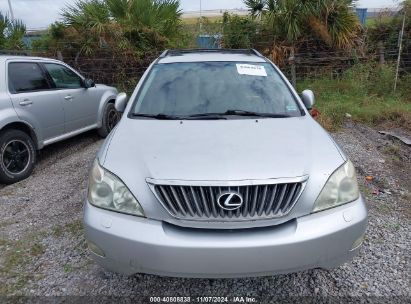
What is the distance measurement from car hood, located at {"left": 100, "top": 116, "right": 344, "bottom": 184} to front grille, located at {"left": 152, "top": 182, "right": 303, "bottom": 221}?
7cm

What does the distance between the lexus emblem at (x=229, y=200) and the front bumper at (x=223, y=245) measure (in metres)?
0.15

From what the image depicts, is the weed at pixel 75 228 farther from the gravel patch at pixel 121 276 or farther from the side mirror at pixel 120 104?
the side mirror at pixel 120 104

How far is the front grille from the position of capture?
80.4 inches

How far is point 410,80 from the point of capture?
8.30 metres

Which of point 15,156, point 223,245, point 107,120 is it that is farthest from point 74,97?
point 223,245

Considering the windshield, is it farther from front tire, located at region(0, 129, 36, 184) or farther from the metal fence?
the metal fence

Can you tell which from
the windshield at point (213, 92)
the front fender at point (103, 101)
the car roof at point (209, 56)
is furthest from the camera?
the front fender at point (103, 101)

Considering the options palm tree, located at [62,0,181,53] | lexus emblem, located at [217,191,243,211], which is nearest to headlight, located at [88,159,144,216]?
lexus emblem, located at [217,191,243,211]

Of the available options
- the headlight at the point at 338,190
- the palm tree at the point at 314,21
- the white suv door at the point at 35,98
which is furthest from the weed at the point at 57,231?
the palm tree at the point at 314,21

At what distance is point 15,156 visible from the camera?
4609 mm

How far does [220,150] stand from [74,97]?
4037 mm

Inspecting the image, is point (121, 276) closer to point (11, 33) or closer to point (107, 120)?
point (107, 120)

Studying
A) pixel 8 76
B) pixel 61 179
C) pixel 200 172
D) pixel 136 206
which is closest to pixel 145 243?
pixel 136 206

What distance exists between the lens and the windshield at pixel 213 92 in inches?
120
